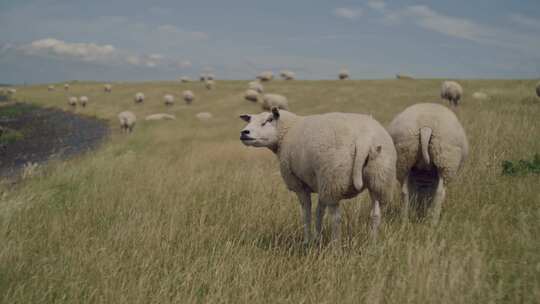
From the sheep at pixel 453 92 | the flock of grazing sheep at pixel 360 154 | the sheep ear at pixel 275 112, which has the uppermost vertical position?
the sheep at pixel 453 92

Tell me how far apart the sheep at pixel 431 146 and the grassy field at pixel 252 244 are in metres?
0.46

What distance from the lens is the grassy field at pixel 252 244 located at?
10.6 ft

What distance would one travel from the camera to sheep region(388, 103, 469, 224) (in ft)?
16.2

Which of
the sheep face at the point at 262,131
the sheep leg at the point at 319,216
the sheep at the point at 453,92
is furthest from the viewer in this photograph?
the sheep at the point at 453,92

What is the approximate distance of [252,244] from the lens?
456 cm

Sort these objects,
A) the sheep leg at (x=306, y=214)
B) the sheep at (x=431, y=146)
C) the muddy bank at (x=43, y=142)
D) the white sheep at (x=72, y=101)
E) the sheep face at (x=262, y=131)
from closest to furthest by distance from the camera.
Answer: the sheep leg at (x=306, y=214), the sheep face at (x=262, y=131), the sheep at (x=431, y=146), the muddy bank at (x=43, y=142), the white sheep at (x=72, y=101)

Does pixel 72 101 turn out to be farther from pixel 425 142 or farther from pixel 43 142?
pixel 425 142

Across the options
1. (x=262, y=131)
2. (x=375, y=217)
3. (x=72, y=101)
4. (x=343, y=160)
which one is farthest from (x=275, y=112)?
(x=72, y=101)

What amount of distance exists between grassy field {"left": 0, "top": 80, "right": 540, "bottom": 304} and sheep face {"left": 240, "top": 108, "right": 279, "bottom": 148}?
4.00ft

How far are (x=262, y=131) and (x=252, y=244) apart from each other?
145cm

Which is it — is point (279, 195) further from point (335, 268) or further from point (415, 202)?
point (335, 268)

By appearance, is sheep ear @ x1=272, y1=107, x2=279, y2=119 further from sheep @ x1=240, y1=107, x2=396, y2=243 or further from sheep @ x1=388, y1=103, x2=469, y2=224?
sheep @ x1=388, y1=103, x2=469, y2=224

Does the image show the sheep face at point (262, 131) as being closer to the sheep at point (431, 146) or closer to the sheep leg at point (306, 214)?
the sheep leg at point (306, 214)

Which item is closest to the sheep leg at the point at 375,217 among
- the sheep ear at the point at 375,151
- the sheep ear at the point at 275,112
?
the sheep ear at the point at 375,151
